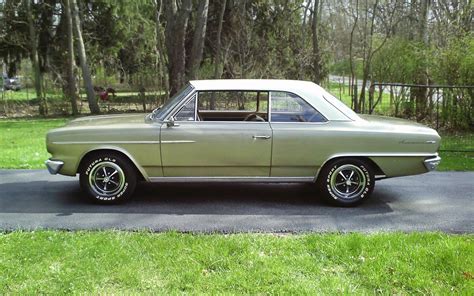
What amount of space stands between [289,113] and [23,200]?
3.66m

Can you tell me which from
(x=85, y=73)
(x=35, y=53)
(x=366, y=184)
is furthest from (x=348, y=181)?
(x=35, y=53)

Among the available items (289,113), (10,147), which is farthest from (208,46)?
(289,113)

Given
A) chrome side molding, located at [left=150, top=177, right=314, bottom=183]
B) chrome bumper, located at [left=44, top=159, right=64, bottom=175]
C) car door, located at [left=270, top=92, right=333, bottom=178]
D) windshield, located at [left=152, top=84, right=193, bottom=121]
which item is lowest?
chrome side molding, located at [left=150, top=177, right=314, bottom=183]

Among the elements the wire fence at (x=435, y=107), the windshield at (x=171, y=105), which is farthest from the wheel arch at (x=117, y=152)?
the wire fence at (x=435, y=107)

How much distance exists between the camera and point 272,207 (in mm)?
5500

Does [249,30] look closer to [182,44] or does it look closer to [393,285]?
[182,44]

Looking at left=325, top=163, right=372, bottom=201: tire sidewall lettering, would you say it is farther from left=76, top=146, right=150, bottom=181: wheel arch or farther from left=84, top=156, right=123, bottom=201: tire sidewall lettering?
left=84, top=156, right=123, bottom=201: tire sidewall lettering

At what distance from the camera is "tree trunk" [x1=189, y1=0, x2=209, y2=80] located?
1596cm

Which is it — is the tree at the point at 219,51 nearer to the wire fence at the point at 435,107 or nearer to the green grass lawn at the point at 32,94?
the green grass lawn at the point at 32,94

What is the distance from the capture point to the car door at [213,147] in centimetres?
535

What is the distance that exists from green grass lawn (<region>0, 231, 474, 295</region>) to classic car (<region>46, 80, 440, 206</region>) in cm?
118

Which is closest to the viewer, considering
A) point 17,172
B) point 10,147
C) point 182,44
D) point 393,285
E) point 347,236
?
point 393,285

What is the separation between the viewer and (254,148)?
5.37 meters

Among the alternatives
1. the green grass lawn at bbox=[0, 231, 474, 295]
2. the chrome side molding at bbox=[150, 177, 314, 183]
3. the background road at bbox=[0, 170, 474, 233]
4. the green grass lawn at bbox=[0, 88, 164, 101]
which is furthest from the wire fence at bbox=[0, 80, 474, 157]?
the green grass lawn at bbox=[0, 88, 164, 101]
